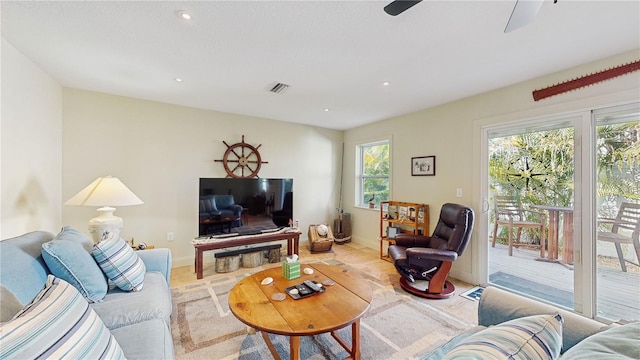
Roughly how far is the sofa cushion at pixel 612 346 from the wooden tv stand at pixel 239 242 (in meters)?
3.34

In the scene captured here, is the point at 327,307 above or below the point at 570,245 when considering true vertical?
below

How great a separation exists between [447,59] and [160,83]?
9.64 ft

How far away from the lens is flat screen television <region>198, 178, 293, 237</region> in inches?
138

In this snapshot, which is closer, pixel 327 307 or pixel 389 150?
pixel 327 307

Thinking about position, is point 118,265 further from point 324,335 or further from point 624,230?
point 624,230

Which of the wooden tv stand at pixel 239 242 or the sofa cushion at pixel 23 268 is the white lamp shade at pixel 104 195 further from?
the wooden tv stand at pixel 239 242

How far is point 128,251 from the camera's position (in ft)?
6.35

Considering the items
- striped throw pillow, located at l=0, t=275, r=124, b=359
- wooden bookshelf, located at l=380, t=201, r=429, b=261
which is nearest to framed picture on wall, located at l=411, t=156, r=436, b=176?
wooden bookshelf, located at l=380, t=201, r=429, b=261

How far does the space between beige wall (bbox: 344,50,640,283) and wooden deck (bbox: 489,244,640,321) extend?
29 centimetres

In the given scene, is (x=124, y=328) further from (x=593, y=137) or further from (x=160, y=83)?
(x=593, y=137)

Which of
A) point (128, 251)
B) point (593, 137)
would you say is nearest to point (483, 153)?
point (593, 137)

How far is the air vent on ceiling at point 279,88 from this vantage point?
2.85 metres

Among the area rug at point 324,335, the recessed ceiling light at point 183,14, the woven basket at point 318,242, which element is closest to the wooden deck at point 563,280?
the area rug at point 324,335

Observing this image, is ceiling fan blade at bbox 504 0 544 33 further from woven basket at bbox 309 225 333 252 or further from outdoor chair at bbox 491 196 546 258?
woven basket at bbox 309 225 333 252
